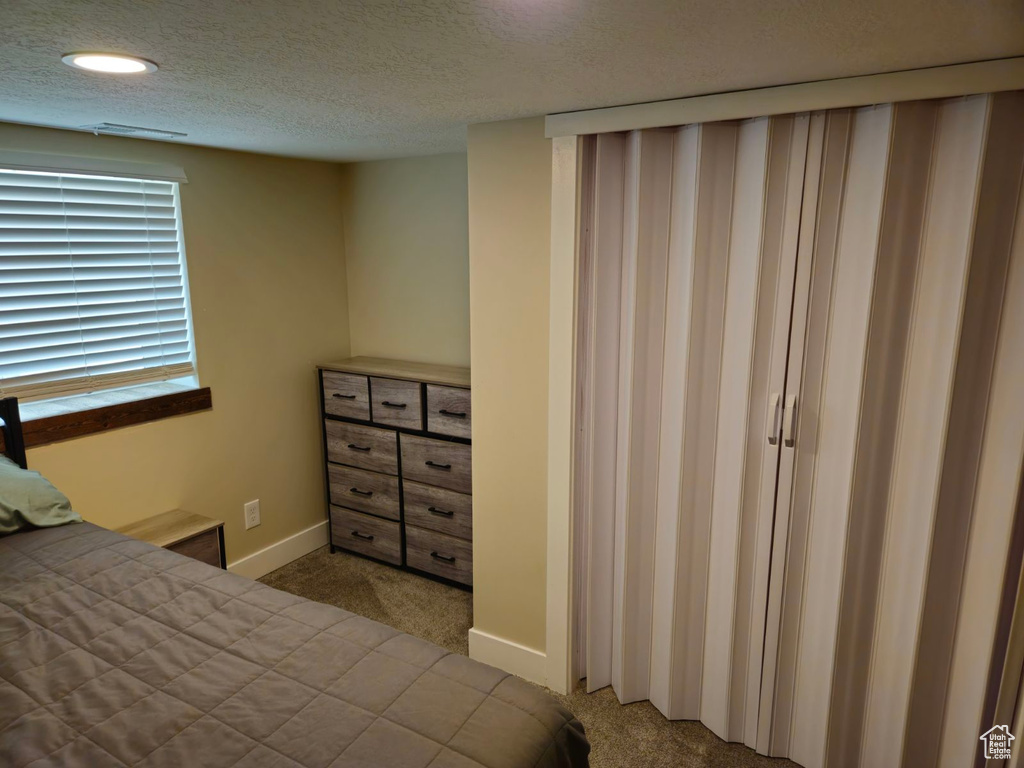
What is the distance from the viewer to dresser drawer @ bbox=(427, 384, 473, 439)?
9.86 ft

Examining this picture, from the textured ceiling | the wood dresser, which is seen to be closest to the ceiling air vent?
the textured ceiling

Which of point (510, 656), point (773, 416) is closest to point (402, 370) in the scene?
point (510, 656)

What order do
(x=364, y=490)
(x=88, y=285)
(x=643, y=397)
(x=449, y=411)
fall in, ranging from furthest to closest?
(x=364, y=490) < (x=449, y=411) < (x=88, y=285) < (x=643, y=397)

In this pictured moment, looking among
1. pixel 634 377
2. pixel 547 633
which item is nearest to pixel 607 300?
pixel 634 377

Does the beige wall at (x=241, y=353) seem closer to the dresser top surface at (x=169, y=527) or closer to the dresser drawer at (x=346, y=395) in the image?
the dresser top surface at (x=169, y=527)

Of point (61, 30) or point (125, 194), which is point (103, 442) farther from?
point (61, 30)

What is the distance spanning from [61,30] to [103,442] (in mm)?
1854

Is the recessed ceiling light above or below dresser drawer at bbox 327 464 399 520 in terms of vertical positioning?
above

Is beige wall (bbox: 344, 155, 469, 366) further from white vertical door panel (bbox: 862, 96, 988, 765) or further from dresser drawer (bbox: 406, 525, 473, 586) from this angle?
white vertical door panel (bbox: 862, 96, 988, 765)

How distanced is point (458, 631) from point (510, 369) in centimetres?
127

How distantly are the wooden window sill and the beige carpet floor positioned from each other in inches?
39.7

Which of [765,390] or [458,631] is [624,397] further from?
[458,631]

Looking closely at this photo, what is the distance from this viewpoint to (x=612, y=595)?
8.02ft

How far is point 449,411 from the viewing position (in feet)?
10.0
